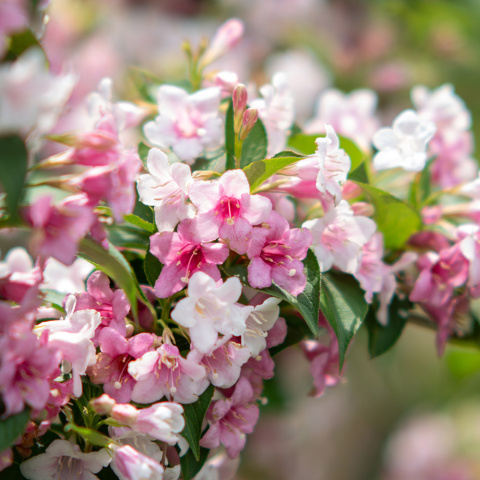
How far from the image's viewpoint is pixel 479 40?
2115 mm

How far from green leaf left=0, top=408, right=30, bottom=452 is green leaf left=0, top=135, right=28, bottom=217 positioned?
20cm

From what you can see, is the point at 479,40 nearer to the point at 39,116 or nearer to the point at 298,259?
the point at 298,259

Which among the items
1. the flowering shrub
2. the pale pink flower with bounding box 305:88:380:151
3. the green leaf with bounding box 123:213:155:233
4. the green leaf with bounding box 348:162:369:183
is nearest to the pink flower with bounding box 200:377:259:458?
the flowering shrub

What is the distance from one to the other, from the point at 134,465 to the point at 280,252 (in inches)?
11.0

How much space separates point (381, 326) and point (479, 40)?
5.78 feet

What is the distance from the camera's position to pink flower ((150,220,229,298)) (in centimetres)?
59

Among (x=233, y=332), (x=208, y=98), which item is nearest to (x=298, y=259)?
(x=233, y=332)

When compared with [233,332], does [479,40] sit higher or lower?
lower

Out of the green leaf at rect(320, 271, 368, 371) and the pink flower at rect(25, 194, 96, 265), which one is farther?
the green leaf at rect(320, 271, 368, 371)

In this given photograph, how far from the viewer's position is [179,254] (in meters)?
0.60

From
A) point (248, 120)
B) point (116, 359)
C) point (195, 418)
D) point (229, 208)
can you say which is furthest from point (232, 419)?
point (248, 120)

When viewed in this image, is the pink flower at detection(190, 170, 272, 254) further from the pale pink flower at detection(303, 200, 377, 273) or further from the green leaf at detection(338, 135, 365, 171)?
the green leaf at detection(338, 135, 365, 171)

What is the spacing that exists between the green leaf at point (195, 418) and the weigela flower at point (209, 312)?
89mm

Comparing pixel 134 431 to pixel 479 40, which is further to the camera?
pixel 479 40
